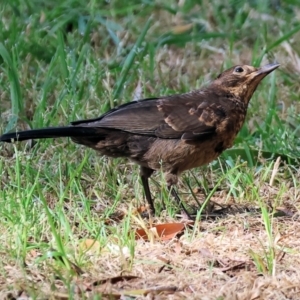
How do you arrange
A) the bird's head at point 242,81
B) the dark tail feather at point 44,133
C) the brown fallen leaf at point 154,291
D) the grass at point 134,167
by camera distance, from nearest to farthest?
the brown fallen leaf at point 154,291
the grass at point 134,167
the dark tail feather at point 44,133
the bird's head at point 242,81

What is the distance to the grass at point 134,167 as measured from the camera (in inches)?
A: 156

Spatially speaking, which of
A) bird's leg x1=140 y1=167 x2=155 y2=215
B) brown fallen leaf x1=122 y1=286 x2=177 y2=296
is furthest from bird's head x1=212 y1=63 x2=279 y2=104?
brown fallen leaf x1=122 y1=286 x2=177 y2=296

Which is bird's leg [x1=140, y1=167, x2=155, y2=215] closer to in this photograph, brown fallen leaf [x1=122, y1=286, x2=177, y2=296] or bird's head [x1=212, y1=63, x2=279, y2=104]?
bird's head [x1=212, y1=63, x2=279, y2=104]

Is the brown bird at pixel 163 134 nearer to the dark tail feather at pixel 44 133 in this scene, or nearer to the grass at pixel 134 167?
the dark tail feather at pixel 44 133

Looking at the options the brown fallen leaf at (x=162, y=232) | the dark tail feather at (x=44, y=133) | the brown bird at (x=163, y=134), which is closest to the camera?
the brown fallen leaf at (x=162, y=232)

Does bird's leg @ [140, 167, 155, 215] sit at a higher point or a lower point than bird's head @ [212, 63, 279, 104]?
lower

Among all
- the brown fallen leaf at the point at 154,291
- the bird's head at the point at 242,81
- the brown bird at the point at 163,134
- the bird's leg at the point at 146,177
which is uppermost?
the bird's head at the point at 242,81

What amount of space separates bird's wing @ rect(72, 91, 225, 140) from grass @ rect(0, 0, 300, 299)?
330mm

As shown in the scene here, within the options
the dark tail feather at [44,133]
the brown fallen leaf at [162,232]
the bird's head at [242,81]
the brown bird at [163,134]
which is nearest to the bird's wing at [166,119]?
the brown bird at [163,134]

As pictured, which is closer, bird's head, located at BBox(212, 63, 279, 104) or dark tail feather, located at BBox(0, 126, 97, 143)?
dark tail feather, located at BBox(0, 126, 97, 143)

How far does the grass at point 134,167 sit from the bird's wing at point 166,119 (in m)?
0.33

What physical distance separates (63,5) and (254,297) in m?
5.32

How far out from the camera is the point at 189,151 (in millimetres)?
5168

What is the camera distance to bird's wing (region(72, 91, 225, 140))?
5184 mm
